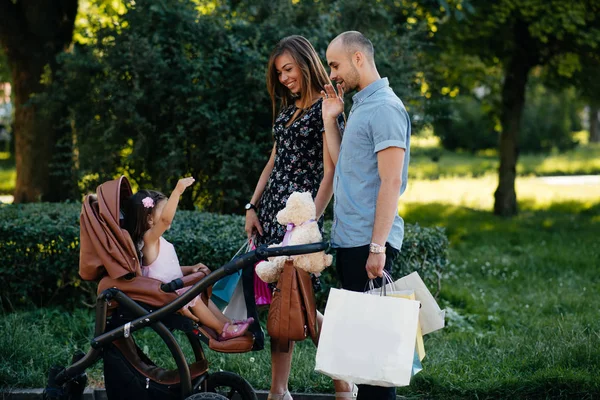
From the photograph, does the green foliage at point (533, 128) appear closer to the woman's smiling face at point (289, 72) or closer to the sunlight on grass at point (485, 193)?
the sunlight on grass at point (485, 193)

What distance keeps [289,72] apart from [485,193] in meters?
12.5

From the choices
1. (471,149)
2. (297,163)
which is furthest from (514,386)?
(471,149)

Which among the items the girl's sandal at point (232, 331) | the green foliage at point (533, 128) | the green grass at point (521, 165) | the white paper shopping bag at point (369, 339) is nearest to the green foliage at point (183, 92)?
the girl's sandal at point (232, 331)

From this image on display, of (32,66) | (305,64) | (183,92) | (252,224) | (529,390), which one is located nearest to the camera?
(305,64)

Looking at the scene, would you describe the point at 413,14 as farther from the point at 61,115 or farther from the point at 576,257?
the point at 61,115

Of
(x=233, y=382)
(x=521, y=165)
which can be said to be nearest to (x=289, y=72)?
(x=233, y=382)

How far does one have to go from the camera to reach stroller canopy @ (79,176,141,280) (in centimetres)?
348

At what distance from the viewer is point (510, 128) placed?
482 inches

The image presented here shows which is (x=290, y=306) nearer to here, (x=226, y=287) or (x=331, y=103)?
(x=226, y=287)

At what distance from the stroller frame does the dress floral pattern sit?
0.66 m

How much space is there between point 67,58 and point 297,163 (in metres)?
4.38

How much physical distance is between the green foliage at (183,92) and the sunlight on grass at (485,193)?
6296 millimetres

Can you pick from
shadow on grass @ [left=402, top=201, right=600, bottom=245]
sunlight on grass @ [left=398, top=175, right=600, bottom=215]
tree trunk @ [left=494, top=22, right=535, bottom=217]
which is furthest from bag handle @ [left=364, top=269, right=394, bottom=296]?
sunlight on grass @ [left=398, top=175, right=600, bottom=215]

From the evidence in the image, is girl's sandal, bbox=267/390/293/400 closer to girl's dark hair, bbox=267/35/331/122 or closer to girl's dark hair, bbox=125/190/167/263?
girl's dark hair, bbox=125/190/167/263
